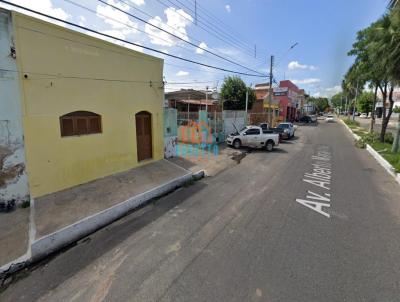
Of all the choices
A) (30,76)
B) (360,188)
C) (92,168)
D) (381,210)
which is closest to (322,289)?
(381,210)

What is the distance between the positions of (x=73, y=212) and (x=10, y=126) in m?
2.86

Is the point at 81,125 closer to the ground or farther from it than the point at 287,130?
farther from it

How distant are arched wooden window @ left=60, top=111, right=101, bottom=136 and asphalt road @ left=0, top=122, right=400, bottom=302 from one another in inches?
142

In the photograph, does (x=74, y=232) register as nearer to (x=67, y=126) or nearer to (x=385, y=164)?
(x=67, y=126)

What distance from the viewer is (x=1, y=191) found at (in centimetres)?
575

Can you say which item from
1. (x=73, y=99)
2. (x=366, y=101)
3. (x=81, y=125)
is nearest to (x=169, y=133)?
(x=81, y=125)

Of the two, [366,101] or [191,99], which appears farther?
[366,101]

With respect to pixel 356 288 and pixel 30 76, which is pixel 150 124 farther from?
pixel 356 288

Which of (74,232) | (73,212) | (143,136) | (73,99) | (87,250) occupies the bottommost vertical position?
(87,250)

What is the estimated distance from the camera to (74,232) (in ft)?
16.7

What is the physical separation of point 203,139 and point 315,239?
42.2 feet

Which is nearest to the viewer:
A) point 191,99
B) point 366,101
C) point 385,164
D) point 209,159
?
point 385,164

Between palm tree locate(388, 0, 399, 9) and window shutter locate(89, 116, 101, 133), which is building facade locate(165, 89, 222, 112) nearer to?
palm tree locate(388, 0, 399, 9)

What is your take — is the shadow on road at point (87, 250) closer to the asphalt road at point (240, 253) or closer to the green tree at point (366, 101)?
the asphalt road at point (240, 253)
